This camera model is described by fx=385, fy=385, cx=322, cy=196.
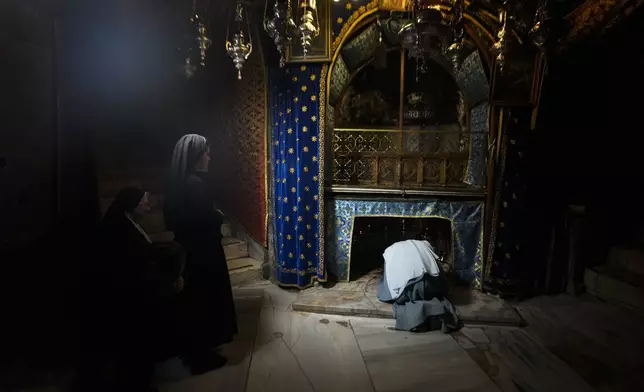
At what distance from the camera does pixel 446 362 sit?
353 cm

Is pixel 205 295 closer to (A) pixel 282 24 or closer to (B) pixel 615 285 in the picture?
(A) pixel 282 24

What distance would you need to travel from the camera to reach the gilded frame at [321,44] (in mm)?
4551

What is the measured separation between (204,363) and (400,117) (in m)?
4.29

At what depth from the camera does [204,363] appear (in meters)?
3.31

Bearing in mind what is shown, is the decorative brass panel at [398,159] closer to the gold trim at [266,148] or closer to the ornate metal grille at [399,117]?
the ornate metal grille at [399,117]

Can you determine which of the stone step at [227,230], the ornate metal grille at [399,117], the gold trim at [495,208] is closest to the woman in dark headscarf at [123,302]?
the stone step at [227,230]

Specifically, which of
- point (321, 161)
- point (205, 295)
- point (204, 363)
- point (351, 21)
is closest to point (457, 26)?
point (351, 21)

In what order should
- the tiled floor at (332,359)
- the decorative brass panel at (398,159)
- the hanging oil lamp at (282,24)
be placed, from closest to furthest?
the hanging oil lamp at (282,24), the tiled floor at (332,359), the decorative brass panel at (398,159)

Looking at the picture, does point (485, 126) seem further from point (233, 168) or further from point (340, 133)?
point (233, 168)

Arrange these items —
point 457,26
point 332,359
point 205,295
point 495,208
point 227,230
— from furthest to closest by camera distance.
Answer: point 227,230 < point 495,208 < point 332,359 < point 205,295 < point 457,26

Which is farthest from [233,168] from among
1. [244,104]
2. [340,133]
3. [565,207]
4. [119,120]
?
[565,207]

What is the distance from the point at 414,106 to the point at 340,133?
4.52 feet

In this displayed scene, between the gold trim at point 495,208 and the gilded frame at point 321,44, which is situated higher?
the gilded frame at point 321,44

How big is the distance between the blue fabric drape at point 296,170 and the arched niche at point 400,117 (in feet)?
1.77
